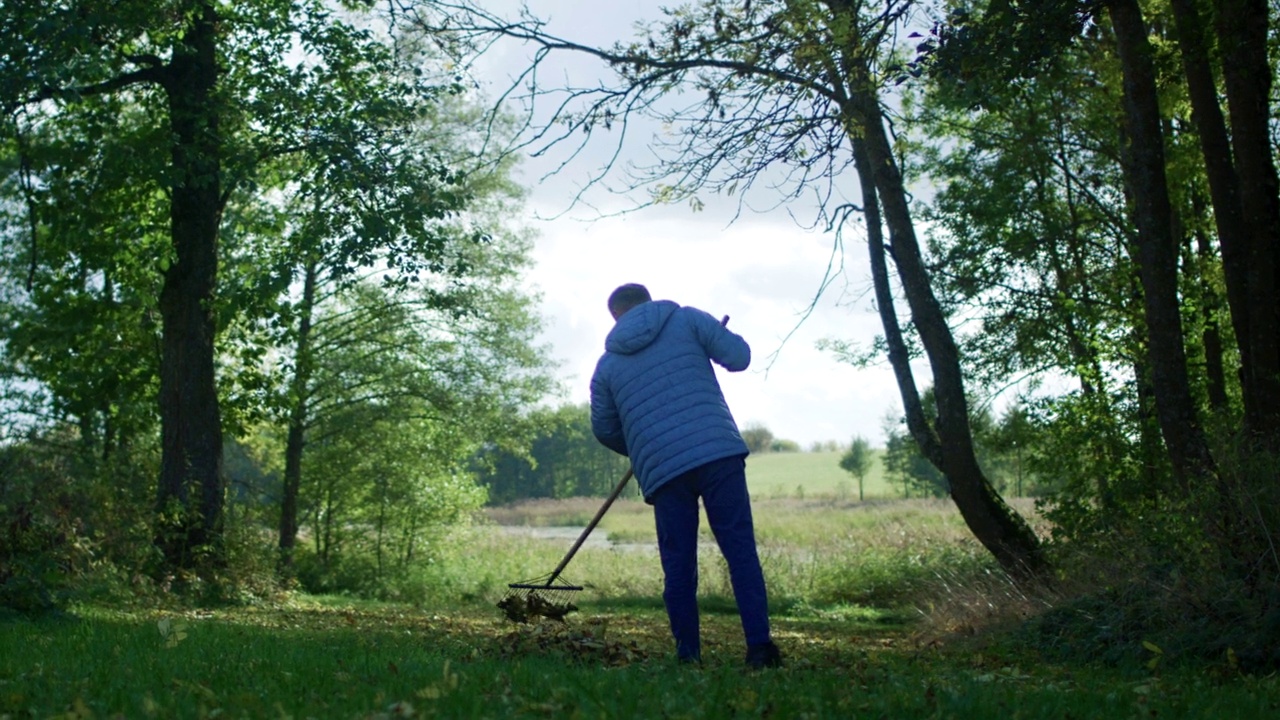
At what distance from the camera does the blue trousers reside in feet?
21.4

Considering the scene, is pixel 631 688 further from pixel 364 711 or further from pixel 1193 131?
pixel 1193 131

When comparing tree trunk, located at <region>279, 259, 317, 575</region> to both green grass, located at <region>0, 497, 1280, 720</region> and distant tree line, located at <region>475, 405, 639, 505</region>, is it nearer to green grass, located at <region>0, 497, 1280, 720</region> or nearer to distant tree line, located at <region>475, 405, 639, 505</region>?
green grass, located at <region>0, 497, 1280, 720</region>

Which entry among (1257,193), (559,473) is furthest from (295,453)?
(559,473)

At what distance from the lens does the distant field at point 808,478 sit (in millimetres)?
76062

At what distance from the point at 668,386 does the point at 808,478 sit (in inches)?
3658

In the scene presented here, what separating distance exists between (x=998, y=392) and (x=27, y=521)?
668 inches

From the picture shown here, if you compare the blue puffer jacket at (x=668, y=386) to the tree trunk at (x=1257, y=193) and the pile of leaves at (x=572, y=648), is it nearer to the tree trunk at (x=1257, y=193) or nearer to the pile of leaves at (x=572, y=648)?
the pile of leaves at (x=572, y=648)

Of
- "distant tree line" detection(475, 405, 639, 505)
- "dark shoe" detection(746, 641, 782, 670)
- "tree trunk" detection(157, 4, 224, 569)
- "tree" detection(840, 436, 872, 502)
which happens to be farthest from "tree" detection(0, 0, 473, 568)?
"distant tree line" detection(475, 405, 639, 505)

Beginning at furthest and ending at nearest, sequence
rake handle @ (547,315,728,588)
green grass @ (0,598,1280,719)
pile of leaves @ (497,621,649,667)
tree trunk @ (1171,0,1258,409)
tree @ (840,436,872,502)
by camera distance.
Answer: tree @ (840,436,872,502), tree trunk @ (1171,0,1258,409), rake handle @ (547,315,728,588), pile of leaves @ (497,621,649,667), green grass @ (0,598,1280,719)

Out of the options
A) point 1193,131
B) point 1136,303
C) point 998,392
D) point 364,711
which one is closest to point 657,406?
point 364,711

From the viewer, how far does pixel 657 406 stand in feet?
22.1

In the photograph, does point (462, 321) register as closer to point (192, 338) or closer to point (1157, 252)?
point (192, 338)

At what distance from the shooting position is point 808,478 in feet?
322

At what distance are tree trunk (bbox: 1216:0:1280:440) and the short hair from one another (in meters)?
5.38
